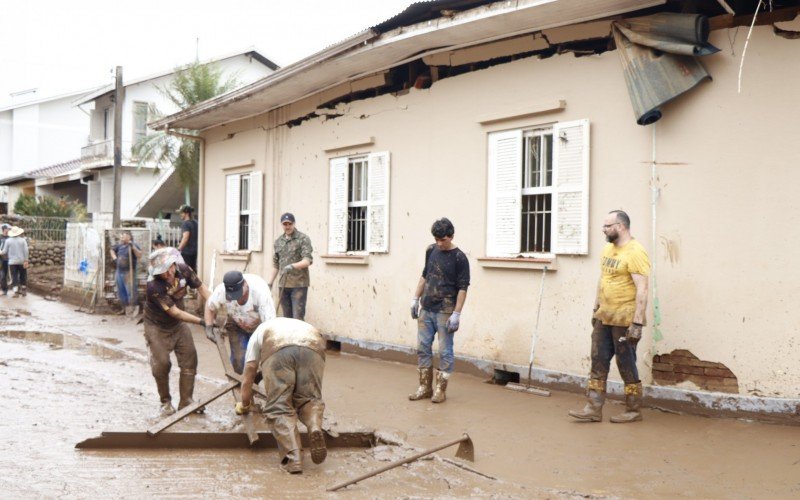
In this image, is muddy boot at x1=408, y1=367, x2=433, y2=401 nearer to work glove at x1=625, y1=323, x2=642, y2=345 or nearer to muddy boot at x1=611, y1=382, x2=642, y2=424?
muddy boot at x1=611, y1=382, x2=642, y2=424

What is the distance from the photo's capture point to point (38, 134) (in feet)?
139

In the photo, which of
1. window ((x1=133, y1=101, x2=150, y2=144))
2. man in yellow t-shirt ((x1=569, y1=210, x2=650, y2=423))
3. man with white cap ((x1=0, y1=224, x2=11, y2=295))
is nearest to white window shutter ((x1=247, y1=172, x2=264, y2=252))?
man in yellow t-shirt ((x1=569, y1=210, x2=650, y2=423))

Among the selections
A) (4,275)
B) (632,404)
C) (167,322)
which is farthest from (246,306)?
(4,275)

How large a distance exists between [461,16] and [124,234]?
10350 mm

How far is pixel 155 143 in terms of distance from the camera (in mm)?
27297

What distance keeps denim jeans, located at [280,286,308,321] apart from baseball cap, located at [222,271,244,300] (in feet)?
12.5

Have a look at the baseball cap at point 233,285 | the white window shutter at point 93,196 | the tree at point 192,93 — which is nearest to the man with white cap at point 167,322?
the baseball cap at point 233,285

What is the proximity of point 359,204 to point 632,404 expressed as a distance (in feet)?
18.7

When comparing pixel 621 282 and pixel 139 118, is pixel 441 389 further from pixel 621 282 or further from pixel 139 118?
pixel 139 118

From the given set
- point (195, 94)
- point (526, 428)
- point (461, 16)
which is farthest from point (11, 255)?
point (526, 428)

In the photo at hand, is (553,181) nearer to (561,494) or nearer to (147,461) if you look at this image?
(561,494)

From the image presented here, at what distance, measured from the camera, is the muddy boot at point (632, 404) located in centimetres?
700

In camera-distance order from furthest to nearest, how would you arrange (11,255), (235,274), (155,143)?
(155,143) → (11,255) → (235,274)

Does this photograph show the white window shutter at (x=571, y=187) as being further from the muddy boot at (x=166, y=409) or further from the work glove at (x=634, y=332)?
the muddy boot at (x=166, y=409)
